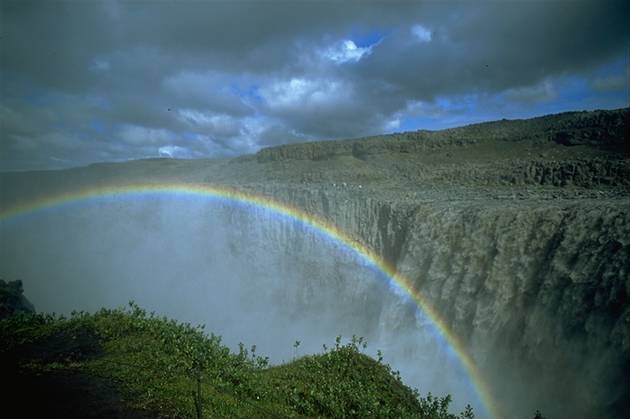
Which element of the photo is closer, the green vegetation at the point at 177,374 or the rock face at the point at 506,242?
the green vegetation at the point at 177,374

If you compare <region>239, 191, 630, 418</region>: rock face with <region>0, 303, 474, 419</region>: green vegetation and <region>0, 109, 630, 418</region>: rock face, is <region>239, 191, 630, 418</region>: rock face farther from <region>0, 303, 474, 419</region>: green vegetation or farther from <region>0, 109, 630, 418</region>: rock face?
<region>0, 303, 474, 419</region>: green vegetation

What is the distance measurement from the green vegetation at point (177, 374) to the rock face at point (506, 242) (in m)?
5.14

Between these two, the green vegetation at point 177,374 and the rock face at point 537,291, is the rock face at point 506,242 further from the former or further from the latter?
the green vegetation at point 177,374

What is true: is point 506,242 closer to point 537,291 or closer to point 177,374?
point 537,291

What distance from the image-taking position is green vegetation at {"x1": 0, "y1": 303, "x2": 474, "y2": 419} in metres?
5.91

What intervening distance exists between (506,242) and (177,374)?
1146cm

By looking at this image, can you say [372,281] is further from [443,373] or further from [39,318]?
[39,318]

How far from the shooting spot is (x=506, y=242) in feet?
43.5

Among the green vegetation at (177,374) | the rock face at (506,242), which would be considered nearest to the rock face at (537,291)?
the rock face at (506,242)

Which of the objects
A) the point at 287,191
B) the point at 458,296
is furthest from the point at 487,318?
the point at 287,191

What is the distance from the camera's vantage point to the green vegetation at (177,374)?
591 centimetres

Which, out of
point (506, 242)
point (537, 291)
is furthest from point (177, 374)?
point (506, 242)

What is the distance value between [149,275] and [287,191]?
23.0 m

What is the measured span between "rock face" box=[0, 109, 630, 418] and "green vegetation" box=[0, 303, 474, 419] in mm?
5142
